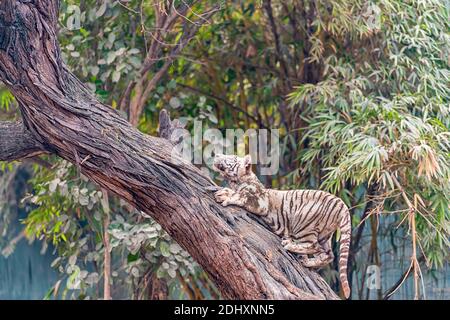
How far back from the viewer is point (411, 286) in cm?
527

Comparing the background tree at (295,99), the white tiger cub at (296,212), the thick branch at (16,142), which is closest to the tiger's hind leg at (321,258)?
the white tiger cub at (296,212)

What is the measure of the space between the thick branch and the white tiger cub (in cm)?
76

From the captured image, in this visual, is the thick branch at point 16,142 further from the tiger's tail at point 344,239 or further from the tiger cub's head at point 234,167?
the tiger's tail at point 344,239

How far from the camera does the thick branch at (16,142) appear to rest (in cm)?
314

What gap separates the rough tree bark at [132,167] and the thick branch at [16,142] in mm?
73

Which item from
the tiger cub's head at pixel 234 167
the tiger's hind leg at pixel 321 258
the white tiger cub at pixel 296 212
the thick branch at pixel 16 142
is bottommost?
the tiger's hind leg at pixel 321 258

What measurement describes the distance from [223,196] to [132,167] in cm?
37

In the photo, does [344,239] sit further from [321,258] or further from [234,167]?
[234,167]

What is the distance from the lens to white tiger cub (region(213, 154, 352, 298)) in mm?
3066

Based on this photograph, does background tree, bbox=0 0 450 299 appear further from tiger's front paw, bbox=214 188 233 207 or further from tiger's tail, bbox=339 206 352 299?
tiger's front paw, bbox=214 188 233 207

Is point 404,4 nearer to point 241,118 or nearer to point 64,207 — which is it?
point 241,118
